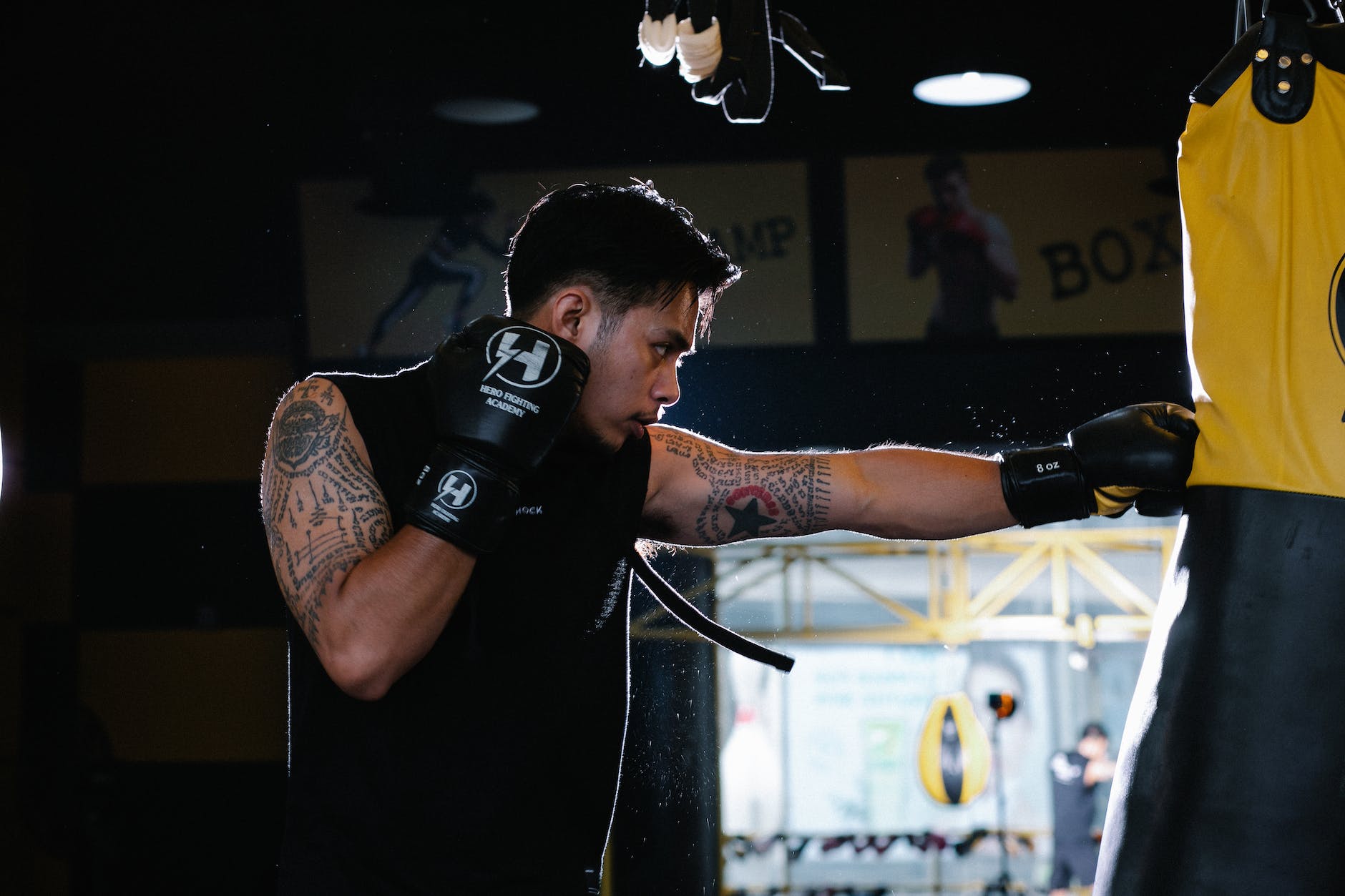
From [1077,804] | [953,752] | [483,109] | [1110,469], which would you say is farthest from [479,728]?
[1077,804]

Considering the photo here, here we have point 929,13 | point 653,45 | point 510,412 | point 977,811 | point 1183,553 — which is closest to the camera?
point 510,412

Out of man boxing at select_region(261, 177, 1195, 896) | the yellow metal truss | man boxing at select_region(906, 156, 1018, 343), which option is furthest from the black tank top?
man boxing at select_region(906, 156, 1018, 343)

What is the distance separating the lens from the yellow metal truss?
2885 mm

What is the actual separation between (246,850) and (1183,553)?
2158 millimetres

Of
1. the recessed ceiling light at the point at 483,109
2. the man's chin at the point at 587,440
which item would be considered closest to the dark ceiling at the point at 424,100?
the recessed ceiling light at the point at 483,109

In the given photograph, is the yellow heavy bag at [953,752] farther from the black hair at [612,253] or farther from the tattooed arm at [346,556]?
the tattooed arm at [346,556]

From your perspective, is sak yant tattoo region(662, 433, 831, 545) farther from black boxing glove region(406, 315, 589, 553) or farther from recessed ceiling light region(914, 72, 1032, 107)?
recessed ceiling light region(914, 72, 1032, 107)

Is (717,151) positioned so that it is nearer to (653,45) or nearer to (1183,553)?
(653,45)

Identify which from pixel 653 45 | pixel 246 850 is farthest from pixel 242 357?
pixel 653 45

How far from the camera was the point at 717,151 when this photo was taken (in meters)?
2.59

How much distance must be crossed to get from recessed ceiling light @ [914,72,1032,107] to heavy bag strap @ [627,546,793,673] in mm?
1558

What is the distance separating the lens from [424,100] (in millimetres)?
2607

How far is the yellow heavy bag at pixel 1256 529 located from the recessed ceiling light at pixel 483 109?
166 centimetres

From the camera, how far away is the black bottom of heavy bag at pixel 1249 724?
3.69ft
